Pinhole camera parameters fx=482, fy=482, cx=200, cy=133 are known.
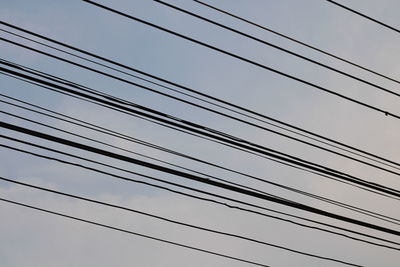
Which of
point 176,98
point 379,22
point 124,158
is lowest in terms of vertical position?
point 124,158

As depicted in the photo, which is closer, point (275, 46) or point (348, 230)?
point (275, 46)

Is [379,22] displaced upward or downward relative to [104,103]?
upward

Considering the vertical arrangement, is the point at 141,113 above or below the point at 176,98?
below

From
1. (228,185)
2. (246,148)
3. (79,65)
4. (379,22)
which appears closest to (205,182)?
(228,185)

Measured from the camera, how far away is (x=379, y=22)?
21.0ft

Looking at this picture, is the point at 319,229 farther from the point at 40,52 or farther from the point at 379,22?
the point at 40,52

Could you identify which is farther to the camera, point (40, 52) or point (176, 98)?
point (176, 98)

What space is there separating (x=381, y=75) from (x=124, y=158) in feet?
12.4

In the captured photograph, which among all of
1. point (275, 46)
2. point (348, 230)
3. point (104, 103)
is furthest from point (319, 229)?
point (104, 103)

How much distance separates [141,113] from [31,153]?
5.18ft

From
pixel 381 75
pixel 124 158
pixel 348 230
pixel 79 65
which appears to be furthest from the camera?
pixel 348 230

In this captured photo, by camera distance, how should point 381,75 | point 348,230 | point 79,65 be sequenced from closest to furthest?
point 79,65 < point 381,75 < point 348,230

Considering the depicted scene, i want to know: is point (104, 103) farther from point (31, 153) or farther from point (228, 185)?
point (228, 185)

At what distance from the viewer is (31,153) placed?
6.34 meters
